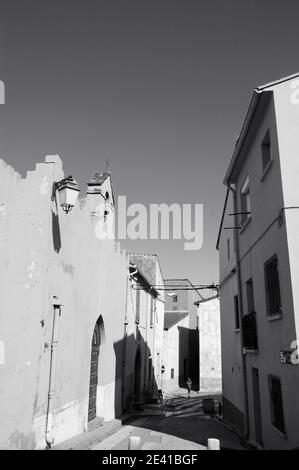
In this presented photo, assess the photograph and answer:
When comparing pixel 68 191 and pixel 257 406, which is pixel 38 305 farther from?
pixel 257 406

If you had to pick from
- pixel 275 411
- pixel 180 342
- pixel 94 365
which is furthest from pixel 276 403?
pixel 180 342

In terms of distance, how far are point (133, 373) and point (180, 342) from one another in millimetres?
21843

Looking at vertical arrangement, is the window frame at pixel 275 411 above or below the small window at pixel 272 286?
below

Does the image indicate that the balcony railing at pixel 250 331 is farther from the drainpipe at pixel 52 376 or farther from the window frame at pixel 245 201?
the drainpipe at pixel 52 376

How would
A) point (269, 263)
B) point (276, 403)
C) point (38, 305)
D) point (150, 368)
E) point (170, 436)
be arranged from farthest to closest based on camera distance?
point (150, 368) → point (170, 436) → point (269, 263) → point (276, 403) → point (38, 305)

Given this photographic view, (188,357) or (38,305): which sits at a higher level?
(38,305)

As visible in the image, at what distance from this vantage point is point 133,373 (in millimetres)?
18875

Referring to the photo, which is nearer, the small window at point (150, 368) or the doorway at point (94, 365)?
the doorway at point (94, 365)

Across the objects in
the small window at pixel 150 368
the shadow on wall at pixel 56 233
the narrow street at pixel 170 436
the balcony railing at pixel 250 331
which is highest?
the shadow on wall at pixel 56 233

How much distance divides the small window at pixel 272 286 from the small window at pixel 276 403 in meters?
1.55

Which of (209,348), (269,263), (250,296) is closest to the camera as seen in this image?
(269,263)

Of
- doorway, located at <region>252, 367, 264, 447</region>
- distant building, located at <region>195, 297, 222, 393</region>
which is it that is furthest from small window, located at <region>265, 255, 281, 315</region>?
distant building, located at <region>195, 297, 222, 393</region>

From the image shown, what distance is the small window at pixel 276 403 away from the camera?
26.4ft

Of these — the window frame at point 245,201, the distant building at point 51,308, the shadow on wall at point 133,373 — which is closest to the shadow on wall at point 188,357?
the shadow on wall at point 133,373
